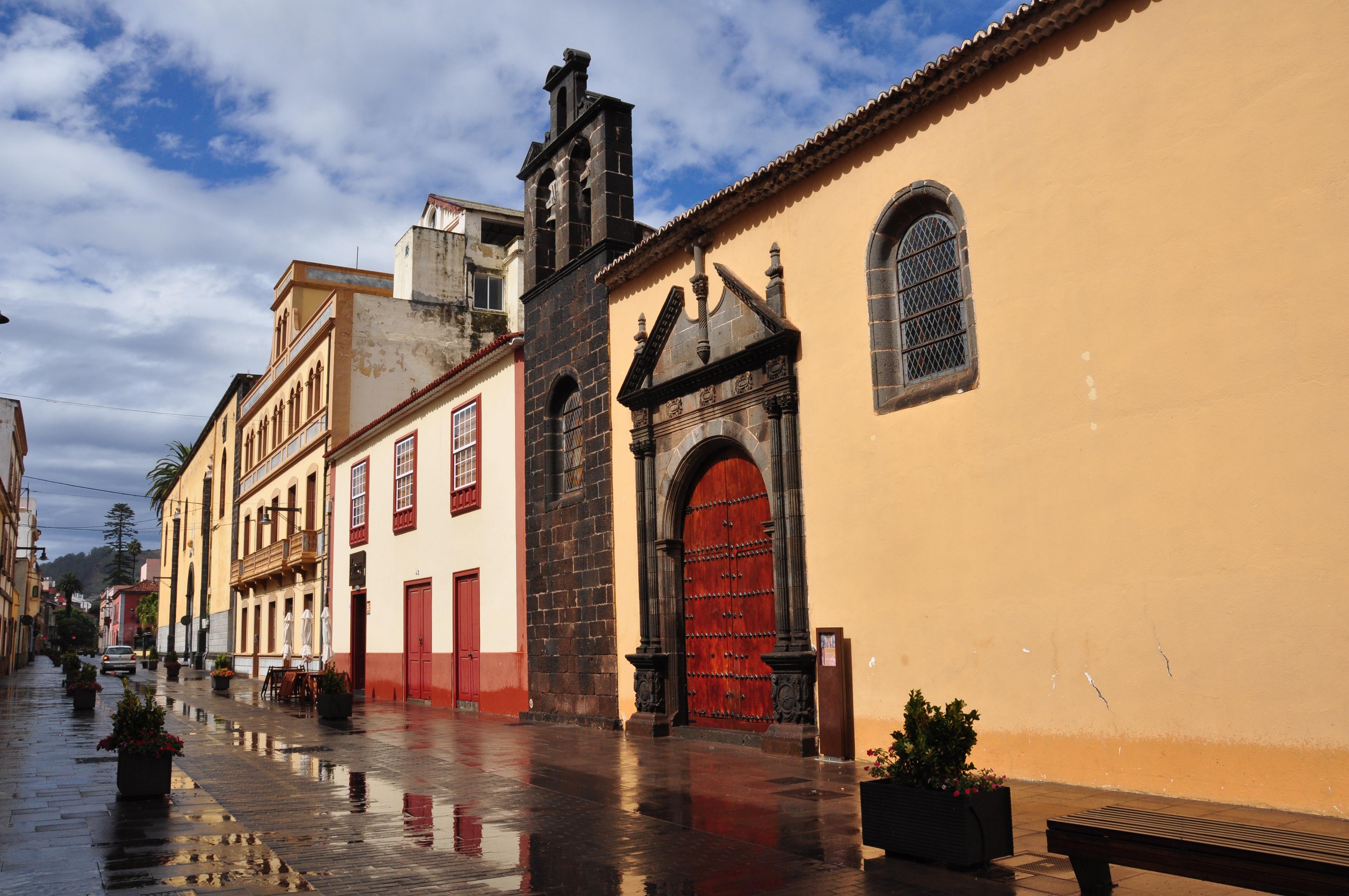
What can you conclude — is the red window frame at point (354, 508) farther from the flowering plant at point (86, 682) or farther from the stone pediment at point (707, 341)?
the stone pediment at point (707, 341)

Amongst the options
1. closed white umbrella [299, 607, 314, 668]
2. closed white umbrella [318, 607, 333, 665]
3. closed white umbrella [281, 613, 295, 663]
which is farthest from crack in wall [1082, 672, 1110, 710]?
closed white umbrella [281, 613, 295, 663]

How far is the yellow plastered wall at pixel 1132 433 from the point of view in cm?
683

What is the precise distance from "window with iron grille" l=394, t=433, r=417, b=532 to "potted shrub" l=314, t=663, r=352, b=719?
5.55 meters

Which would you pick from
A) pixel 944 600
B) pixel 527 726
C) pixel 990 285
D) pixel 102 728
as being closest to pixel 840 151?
pixel 990 285

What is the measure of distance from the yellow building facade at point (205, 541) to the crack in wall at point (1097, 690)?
39.8 meters

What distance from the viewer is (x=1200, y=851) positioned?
171 inches

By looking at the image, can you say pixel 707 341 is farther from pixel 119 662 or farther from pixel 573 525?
pixel 119 662

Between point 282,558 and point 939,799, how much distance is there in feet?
96.4

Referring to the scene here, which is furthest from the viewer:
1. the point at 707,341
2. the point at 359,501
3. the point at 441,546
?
the point at 359,501

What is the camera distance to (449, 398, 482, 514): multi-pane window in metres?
19.7

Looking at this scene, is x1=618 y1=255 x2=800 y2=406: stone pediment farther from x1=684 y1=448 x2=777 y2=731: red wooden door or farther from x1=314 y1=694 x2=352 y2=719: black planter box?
x1=314 y1=694 x2=352 y2=719: black planter box

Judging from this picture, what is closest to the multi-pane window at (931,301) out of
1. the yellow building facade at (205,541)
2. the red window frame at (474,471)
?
the red window frame at (474,471)

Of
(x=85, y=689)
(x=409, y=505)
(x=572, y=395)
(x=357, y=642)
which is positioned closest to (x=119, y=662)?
(x=357, y=642)

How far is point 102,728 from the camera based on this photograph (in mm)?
16938
